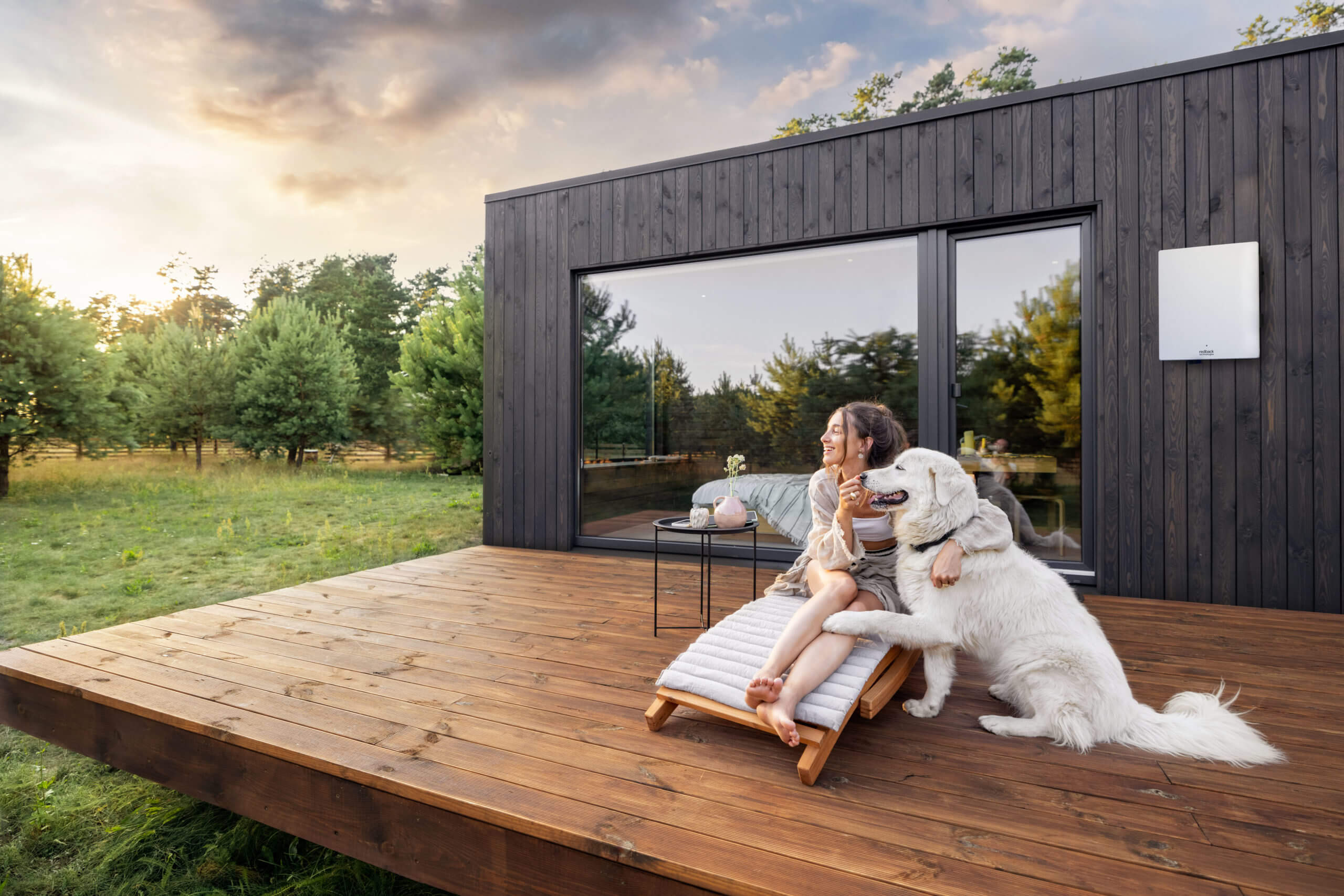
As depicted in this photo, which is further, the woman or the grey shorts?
the grey shorts

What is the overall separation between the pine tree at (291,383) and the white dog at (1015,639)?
25.7 ft

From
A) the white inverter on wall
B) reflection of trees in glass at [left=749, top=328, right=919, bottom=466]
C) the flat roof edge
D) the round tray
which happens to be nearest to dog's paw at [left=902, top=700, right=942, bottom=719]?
the round tray

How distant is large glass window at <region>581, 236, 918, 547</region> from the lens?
13.5 ft

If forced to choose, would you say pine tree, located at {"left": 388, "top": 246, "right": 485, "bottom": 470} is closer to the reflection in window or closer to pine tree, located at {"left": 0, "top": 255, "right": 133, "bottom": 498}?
pine tree, located at {"left": 0, "top": 255, "right": 133, "bottom": 498}

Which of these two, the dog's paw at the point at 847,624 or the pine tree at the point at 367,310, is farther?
the pine tree at the point at 367,310

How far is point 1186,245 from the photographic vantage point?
3.45 m

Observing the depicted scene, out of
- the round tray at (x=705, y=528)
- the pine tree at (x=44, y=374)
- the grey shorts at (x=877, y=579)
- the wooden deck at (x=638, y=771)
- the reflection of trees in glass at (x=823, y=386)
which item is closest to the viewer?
the wooden deck at (x=638, y=771)

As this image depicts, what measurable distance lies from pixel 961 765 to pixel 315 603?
3.19 m

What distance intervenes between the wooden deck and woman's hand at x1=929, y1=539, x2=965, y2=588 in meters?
0.46

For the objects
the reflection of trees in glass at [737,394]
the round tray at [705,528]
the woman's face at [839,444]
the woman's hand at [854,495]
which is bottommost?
the round tray at [705,528]

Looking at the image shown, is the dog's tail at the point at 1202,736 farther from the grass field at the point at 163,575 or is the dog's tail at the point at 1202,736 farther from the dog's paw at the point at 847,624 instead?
the grass field at the point at 163,575

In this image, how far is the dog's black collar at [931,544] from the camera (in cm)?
187

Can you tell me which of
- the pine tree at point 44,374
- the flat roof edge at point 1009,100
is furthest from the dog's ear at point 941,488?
the pine tree at point 44,374

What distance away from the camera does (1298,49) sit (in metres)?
3.27
